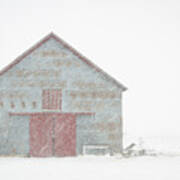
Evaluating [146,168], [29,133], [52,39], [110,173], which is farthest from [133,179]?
[52,39]

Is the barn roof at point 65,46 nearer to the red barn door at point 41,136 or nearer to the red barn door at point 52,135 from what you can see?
the red barn door at point 52,135

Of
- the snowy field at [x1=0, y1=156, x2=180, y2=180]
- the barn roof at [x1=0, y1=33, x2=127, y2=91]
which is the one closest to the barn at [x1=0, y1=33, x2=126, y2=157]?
the barn roof at [x1=0, y1=33, x2=127, y2=91]

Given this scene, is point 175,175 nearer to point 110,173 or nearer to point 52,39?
point 110,173

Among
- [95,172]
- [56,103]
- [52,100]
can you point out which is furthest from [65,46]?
[95,172]

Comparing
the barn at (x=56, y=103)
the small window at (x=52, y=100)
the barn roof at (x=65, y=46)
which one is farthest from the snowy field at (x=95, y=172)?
the barn roof at (x=65, y=46)

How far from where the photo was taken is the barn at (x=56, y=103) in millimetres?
24500

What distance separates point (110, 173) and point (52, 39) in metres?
11.8

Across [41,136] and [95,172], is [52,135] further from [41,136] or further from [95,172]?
[95,172]

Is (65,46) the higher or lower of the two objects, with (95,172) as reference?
higher

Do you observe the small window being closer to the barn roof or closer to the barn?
the barn

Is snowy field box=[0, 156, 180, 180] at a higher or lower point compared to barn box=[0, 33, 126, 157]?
lower

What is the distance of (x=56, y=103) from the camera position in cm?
2467

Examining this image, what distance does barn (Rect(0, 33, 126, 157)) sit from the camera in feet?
80.4

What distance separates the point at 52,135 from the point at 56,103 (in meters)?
2.11
